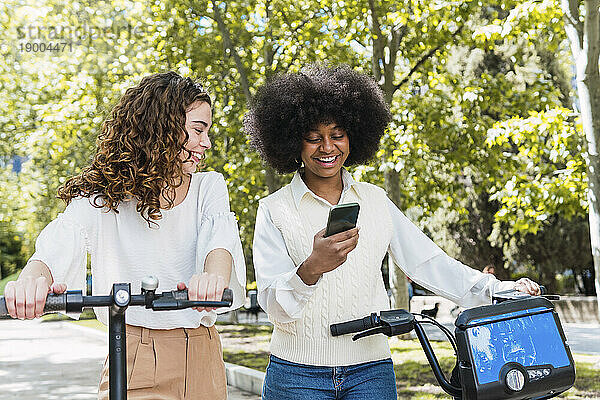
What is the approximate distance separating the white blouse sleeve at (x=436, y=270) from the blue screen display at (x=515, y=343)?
79 centimetres

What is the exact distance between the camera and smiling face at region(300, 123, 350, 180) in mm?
3256

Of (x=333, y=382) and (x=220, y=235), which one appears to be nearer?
(x=220, y=235)

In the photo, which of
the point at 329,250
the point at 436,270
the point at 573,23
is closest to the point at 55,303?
the point at 329,250

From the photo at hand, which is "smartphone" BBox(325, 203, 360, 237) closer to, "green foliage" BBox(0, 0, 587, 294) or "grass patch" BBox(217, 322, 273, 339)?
"green foliage" BBox(0, 0, 587, 294)

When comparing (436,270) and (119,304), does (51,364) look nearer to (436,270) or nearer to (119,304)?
(436,270)

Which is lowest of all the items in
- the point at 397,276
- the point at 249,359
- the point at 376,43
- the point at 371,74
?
the point at 249,359

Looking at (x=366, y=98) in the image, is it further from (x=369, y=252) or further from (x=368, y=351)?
(x=368, y=351)

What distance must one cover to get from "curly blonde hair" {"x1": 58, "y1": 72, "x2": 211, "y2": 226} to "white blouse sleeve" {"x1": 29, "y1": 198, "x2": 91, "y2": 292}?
0.23ft

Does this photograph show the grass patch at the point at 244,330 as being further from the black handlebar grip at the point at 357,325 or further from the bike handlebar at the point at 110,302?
the bike handlebar at the point at 110,302

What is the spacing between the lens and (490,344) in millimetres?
2271

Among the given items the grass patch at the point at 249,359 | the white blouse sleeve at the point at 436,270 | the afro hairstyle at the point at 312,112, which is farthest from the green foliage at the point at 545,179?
the white blouse sleeve at the point at 436,270

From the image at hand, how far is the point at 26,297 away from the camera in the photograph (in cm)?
200

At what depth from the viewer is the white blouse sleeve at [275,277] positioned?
9.43 feet

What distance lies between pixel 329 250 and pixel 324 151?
79 centimetres
